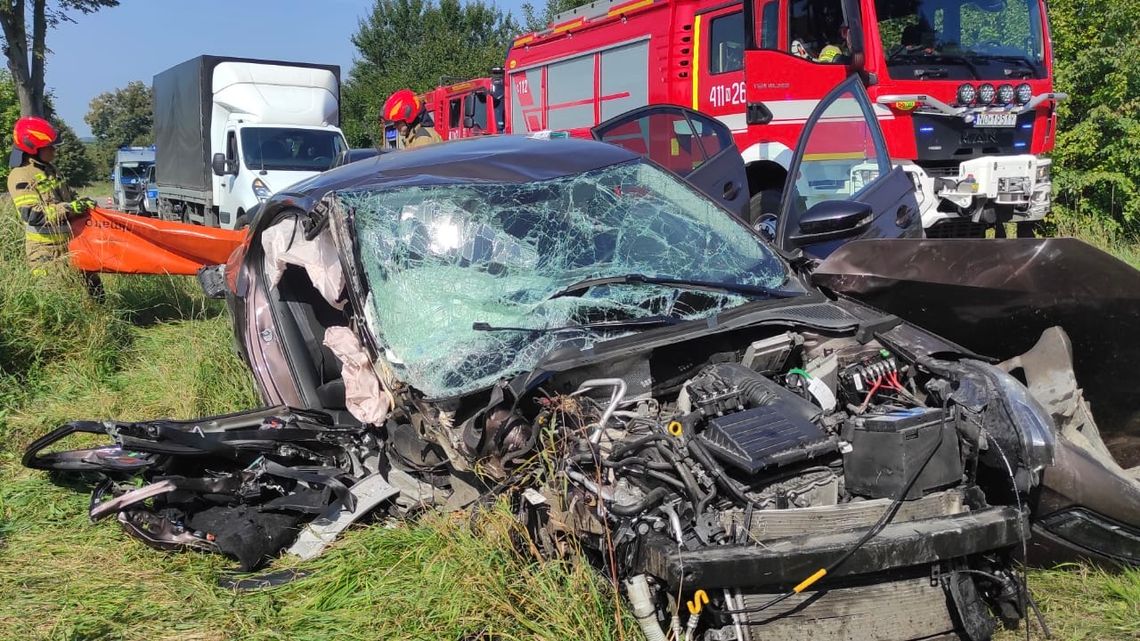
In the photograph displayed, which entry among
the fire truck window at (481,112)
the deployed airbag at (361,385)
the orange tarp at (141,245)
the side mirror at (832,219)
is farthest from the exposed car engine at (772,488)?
the fire truck window at (481,112)

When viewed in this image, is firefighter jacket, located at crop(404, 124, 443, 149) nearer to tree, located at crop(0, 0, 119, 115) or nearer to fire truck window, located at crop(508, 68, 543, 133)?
fire truck window, located at crop(508, 68, 543, 133)

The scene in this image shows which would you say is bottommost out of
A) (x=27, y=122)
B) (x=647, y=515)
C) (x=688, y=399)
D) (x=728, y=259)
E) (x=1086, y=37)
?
(x=647, y=515)

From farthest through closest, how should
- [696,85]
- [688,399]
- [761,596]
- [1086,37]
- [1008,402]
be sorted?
[1086,37] → [696,85] → [688,399] → [1008,402] → [761,596]

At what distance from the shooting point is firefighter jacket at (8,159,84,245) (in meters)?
6.50

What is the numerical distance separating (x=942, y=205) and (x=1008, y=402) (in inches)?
202

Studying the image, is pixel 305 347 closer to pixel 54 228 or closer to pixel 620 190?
pixel 620 190

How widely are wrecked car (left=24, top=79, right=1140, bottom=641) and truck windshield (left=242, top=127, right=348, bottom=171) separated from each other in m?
7.84

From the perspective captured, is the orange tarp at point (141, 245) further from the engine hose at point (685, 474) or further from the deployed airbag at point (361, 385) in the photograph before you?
the engine hose at point (685, 474)

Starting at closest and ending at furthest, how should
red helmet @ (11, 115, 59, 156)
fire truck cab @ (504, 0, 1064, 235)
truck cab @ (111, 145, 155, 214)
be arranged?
red helmet @ (11, 115, 59, 156), fire truck cab @ (504, 0, 1064, 235), truck cab @ (111, 145, 155, 214)

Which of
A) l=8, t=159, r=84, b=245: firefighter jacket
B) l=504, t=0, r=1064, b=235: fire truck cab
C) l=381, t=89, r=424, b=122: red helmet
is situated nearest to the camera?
l=8, t=159, r=84, b=245: firefighter jacket

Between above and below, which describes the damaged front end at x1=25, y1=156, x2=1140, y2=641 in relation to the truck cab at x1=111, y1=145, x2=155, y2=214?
below

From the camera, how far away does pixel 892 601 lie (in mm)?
2381

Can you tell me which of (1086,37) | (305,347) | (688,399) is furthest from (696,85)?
(688,399)

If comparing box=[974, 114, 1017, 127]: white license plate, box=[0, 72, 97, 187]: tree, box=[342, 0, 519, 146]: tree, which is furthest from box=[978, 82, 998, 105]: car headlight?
box=[342, 0, 519, 146]: tree
